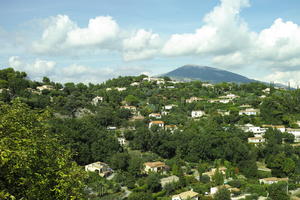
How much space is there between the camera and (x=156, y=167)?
34.0 m

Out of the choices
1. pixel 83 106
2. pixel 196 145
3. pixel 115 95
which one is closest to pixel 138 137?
pixel 196 145

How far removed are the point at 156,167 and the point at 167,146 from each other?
5733mm

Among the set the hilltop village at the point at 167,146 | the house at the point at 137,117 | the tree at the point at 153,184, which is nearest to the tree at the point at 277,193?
the hilltop village at the point at 167,146

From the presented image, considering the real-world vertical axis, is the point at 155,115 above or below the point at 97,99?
below

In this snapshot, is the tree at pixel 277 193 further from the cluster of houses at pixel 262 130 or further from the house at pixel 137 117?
the house at pixel 137 117

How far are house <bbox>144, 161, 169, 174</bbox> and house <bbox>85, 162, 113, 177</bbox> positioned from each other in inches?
180

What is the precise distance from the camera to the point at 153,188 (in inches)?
1085

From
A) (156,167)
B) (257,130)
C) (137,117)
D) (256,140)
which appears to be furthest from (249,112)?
(156,167)

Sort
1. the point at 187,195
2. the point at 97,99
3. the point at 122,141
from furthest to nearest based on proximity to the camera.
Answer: the point at 97,99 < the point at 122,141 < the point at 187,195

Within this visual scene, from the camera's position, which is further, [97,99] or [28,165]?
[97,99]

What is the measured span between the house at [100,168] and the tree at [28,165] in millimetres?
24752

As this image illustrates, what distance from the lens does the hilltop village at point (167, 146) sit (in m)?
23.6

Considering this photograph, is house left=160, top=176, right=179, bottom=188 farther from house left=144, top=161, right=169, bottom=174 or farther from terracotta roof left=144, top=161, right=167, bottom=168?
terracotta roof left=144, top=161, right=167, bottom=168

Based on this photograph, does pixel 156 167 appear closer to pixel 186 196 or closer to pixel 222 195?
pixel 186 196
